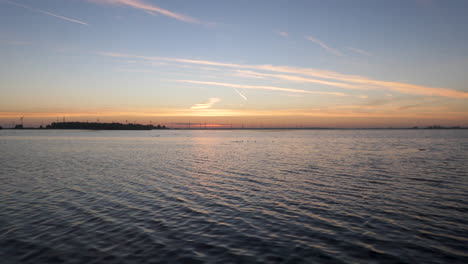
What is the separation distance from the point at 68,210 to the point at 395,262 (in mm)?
19269

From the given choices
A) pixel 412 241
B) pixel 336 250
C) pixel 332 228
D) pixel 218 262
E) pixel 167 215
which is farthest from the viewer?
pixel 167 215

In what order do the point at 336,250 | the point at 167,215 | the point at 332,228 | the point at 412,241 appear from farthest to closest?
the point at 167,215 → the point at 332,228 → the point at 412,241 → the point at 336,250

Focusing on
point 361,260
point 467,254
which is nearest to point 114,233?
point 361,260

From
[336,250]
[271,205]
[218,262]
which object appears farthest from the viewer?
[271,205]

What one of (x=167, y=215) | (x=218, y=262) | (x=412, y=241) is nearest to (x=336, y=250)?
(x=412, y=241)

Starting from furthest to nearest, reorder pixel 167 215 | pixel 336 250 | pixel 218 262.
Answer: pixel 167 215
pixel 336 250
pixel 218 262

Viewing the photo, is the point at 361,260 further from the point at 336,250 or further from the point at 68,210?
the point at 68,210

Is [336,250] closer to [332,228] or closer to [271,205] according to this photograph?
[332,228]

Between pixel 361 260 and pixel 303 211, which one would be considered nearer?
pixel 361 260

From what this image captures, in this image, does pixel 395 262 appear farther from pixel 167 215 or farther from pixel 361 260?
pixel 167 215

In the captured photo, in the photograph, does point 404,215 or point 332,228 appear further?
point 404,215

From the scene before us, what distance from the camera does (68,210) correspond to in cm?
1852

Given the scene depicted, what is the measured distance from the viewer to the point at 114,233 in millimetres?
14445

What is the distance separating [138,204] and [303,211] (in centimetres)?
1192
